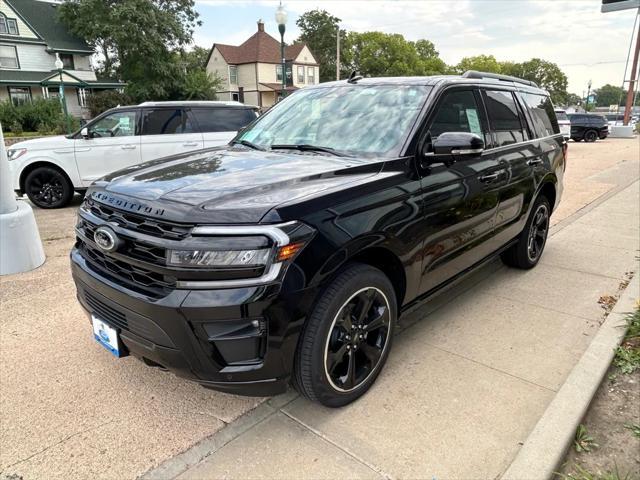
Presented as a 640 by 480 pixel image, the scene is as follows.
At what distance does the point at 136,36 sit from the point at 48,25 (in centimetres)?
753

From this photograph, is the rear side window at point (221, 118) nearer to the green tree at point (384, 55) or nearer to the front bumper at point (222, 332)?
the front bumper at point (222, 332)

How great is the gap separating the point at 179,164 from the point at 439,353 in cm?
224

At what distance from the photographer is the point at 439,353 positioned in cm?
341

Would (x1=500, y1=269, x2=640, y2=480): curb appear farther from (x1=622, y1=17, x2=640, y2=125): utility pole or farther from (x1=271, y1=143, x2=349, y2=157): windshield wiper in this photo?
(x1=622, y1=17, x2=640, y2=125): utility pole

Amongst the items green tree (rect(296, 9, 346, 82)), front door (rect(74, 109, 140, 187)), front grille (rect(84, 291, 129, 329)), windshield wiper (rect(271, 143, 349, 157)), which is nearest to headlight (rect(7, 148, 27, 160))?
front door (rect(74, 109, 140, 187))

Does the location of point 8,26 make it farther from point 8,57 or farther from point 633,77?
point 633,77

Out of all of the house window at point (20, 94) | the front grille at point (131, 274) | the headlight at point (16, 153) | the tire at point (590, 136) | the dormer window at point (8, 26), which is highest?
the dormer window at point (8, 26)

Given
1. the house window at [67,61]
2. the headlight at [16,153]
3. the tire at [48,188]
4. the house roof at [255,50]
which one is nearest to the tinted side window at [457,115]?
the tire at [48,188]

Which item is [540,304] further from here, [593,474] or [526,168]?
[593,474]

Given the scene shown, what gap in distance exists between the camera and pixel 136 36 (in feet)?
115

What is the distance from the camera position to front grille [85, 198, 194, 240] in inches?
85.4

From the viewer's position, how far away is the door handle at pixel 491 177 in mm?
3637

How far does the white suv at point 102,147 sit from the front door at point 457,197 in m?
6.26

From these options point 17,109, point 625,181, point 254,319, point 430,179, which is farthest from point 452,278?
point 17,109
